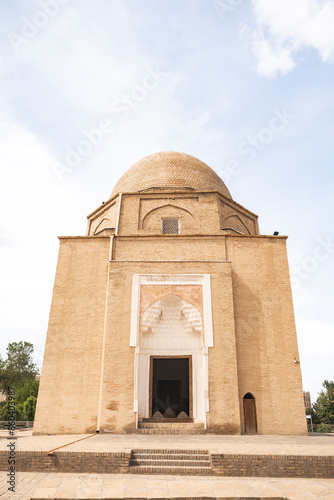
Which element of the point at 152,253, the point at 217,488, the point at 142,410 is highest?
the point at 152,253

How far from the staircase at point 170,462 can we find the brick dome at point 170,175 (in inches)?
372

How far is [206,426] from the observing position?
8.65 meters

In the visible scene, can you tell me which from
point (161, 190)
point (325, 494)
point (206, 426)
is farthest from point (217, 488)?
point (161, 190)

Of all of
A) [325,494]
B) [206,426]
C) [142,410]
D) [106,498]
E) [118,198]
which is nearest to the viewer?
[106,498]

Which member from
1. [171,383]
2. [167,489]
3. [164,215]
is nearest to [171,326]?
[171,383]

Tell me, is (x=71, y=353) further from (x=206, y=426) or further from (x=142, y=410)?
(x=206, y=426)

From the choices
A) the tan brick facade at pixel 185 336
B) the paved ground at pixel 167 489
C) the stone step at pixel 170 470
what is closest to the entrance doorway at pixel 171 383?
the tan brick facade at pixel 185 336

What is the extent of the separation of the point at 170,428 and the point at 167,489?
4.82 m

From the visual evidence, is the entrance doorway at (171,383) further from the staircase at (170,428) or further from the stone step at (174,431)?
the stone step at (174,431)

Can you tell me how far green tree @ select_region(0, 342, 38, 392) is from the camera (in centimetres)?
2914

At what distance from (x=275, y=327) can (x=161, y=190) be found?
624cm

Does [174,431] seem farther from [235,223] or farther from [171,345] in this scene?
[235,223]

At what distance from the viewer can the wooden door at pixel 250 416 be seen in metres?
9.07

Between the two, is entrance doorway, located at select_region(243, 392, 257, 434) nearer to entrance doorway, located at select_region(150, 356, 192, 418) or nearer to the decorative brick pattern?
entrance doorway, located at select_region(150, 356, 192, 418)
